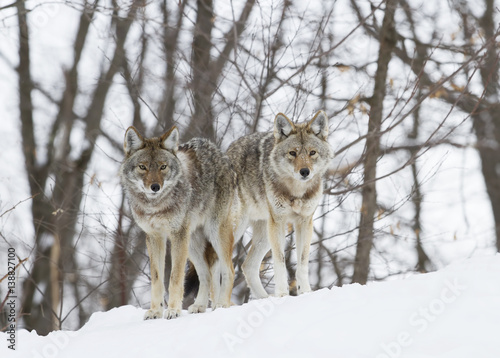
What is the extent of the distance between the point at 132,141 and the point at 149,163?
1.23 feet

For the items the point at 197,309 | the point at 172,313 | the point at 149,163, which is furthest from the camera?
the point at 197,309

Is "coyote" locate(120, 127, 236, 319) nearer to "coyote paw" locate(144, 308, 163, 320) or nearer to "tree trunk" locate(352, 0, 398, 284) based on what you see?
"coyote paw" locate(144, 308, 163, 320)

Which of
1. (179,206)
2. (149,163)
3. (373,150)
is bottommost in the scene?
(179,206)

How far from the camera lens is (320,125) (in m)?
7.88

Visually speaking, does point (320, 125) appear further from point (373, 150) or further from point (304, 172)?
point (373, 150)

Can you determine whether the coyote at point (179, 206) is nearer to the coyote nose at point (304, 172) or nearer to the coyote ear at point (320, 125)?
the coyote nose at point (304, 172)

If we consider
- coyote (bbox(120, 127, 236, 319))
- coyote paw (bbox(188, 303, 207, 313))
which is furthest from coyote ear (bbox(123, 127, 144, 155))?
coyote paw (bbox(188, 303, 207, 313))

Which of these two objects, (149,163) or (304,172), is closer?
(149,163)

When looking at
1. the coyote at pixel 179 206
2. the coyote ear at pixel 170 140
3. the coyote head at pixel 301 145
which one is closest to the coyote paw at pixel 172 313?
the coyote at pixel 179 206

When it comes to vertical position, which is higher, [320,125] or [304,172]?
[320,125]

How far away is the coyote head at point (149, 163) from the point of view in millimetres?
6707

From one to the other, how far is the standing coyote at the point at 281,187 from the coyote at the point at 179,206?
0.49m

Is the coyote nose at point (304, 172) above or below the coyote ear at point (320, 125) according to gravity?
below

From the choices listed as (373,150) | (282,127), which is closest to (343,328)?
(282,127)
